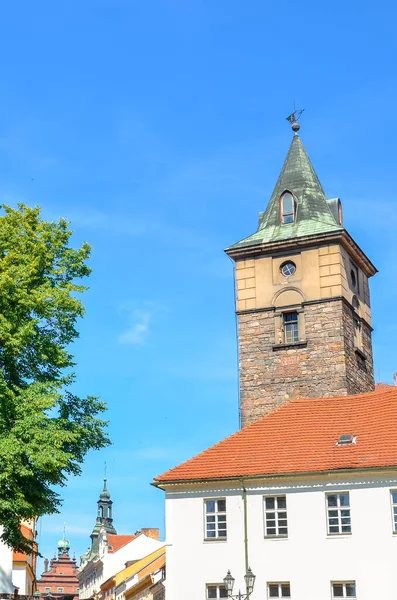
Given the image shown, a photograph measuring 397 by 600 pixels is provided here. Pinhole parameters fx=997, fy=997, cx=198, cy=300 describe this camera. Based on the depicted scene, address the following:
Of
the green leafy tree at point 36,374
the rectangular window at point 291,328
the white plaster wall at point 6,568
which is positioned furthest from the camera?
the rectangular window at point 291,328

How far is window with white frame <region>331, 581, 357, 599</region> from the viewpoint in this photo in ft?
97.9

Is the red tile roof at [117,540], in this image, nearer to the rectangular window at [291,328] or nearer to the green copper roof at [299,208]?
the green copper roof at [299,208]

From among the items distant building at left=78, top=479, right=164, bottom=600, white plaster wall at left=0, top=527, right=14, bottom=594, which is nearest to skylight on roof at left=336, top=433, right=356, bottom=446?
white plaster wall at left=0, top=527, right=14, bottom=594

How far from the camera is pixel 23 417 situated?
88.6 ft

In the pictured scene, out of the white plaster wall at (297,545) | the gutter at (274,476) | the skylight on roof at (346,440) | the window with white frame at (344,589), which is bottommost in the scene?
the window with white frame at (344,589)

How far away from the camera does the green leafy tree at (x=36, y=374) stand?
2669cm

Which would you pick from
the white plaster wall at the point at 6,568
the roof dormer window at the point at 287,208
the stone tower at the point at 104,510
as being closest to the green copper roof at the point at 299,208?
the roof dormer window at the point at 287,208

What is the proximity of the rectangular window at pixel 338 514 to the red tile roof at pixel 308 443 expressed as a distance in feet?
3.09

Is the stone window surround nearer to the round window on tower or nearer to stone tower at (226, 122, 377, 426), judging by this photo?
stone tower at (226, 122, 377, 426)

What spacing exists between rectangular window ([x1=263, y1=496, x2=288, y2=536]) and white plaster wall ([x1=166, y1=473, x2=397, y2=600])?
19 centimetres

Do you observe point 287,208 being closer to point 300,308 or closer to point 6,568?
point 300,308

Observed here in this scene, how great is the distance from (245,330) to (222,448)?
12.3 meters

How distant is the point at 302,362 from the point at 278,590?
14893 mm

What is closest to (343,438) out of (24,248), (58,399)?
(58,399)
